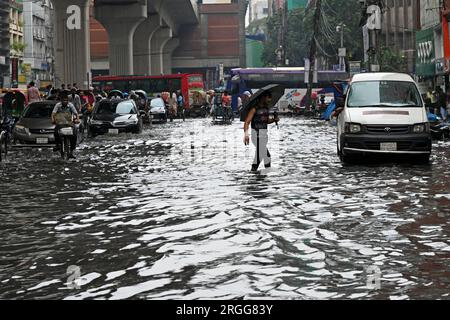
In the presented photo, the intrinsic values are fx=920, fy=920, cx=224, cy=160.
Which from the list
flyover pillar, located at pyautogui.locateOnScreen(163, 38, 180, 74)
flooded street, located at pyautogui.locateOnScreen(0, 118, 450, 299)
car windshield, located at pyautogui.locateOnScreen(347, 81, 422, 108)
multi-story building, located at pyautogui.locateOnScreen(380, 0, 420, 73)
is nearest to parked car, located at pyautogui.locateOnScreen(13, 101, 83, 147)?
flooded street, located at pyautogui.locateOnScreen(0, 118, 450, 299)

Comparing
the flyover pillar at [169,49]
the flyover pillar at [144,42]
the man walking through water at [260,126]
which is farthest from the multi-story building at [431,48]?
the flyover pillar at [169,49]

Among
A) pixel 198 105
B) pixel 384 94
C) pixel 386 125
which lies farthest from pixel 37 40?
pixel 386 125

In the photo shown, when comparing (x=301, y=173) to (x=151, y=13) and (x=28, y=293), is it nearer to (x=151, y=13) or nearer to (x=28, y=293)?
(x=28, y=293)

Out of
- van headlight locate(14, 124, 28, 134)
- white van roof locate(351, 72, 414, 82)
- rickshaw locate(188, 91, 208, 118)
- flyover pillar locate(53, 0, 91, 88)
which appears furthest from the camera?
rickshaw locate(188, 91, 208, 118)

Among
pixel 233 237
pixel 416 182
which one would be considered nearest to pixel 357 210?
pixel 233 237

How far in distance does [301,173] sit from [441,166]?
3.38 meters

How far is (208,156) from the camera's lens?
78.3 ft

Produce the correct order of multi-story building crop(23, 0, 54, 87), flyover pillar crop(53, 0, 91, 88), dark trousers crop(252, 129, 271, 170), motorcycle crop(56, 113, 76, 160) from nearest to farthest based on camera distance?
1. dark trousers crop(252, 129, 271, 170)
2. motorcycle crop(56, 113, 76, 160)
3. flyover pillar crop(53, 0, 91, 88)
4. multi-story building crop(23, 0, 54, 87)

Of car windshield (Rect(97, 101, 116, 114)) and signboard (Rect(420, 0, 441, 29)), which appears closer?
car windshield (Rect(97, 101, 116, 114))

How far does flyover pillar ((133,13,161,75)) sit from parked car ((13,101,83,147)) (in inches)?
2195

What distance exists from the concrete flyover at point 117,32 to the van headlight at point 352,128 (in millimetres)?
33671

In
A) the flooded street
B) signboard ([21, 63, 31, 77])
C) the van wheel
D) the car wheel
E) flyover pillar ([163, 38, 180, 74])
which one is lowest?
the flooded street

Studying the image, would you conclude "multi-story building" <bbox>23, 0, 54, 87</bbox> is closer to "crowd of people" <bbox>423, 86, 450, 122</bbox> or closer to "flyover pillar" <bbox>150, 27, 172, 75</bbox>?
"flyover pillar" <bbox>150, 27, 172, 75</bbox>

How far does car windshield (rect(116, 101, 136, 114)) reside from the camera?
36.0 m
